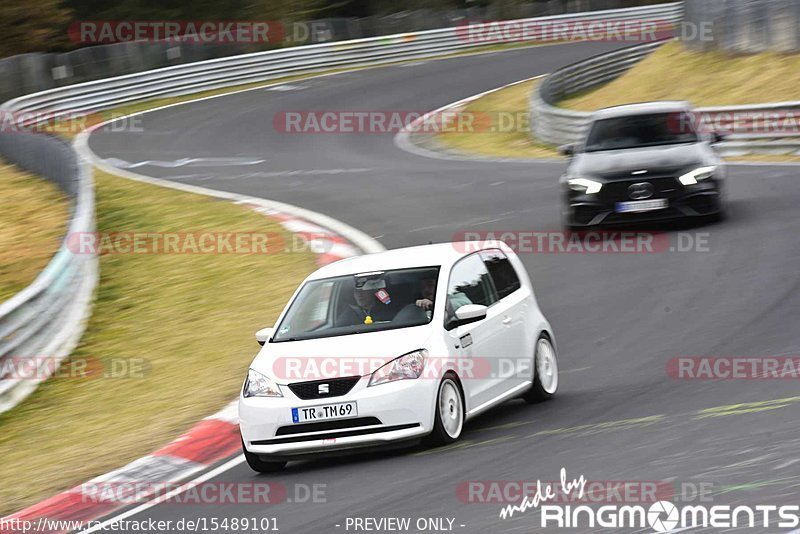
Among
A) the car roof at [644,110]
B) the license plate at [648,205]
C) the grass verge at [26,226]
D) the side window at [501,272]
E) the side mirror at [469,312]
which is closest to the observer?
the side mirror at [469,312]

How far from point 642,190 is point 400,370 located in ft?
26.3

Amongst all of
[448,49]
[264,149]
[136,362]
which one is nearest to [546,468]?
[136,362]

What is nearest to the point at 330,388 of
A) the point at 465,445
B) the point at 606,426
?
the point at 465,445

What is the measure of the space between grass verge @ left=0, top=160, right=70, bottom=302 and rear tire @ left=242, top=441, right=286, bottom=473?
777 cm

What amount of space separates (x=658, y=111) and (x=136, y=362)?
8.01 metres

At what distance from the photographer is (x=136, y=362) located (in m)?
13.2

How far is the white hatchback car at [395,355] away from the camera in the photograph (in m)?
8.48

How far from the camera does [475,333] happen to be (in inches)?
367

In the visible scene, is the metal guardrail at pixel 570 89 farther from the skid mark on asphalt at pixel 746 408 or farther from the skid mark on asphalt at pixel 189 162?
the skid mark on asphalt at pixel 746 408

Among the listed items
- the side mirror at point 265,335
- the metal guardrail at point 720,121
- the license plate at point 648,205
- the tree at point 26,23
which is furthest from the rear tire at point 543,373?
the tree at point 26,23

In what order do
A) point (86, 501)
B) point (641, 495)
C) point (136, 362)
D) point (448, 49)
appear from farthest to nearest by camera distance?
point (448, 49), point (136, 362), point (86, 501), point (641, 495)

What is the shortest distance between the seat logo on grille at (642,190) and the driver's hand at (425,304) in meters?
A: 7.20

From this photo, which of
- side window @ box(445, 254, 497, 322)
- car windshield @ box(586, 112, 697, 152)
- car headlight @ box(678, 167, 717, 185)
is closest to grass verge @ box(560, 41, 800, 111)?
car windshield @ box(586, 112, 697, 152)

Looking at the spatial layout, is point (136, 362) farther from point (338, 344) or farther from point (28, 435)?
point (338, 344)
